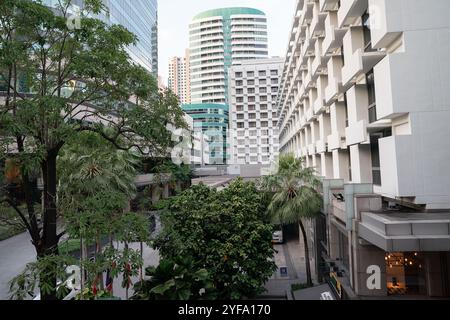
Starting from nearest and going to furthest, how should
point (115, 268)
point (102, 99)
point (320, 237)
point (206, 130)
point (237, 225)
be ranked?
1. point (115, 268)
2. point (102, 99)
3. point (237, 225)
4. point (320, 237)
5. point (206, 130)

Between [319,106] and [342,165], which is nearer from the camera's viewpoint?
[342,165]

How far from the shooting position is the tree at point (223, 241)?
15.3 m

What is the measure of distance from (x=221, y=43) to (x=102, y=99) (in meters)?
82.5

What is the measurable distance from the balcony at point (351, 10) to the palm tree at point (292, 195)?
27.4 ft

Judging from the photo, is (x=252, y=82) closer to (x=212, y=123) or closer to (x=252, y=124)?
(x=252, y=124)

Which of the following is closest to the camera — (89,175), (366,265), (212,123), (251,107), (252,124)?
(366,265)

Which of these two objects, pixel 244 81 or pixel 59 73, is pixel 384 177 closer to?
pixel 59 73

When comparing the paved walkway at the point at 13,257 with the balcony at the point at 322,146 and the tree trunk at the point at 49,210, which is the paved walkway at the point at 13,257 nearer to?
the tree trunk at the point at 49,210

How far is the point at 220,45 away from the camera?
87.8 meters

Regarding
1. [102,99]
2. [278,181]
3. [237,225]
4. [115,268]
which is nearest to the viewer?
[115,268]

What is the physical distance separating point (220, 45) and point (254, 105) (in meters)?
18.7

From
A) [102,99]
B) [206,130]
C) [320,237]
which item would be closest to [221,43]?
[206,130]

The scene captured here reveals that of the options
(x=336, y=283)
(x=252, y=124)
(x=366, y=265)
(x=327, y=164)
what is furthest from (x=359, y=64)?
(x=252, y=124)

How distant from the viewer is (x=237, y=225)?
16156 millimetres
